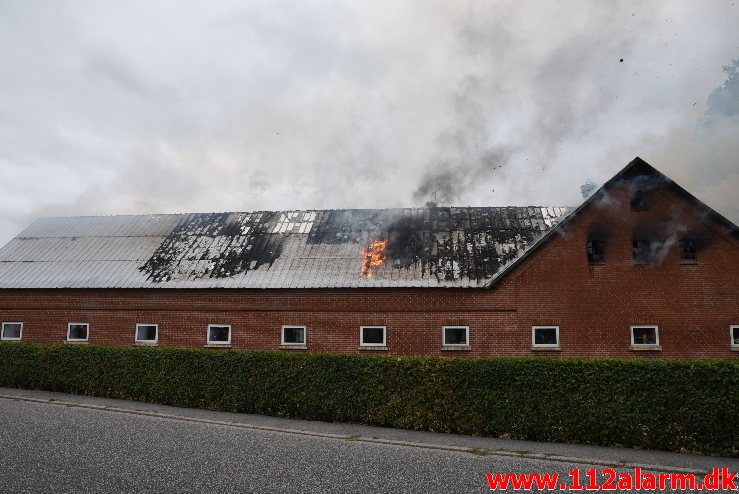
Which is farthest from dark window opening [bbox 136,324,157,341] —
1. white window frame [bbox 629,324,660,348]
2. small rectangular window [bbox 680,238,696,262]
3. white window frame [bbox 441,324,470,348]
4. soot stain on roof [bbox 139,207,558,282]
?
small rectangular window [bbox 680,238,696,262]

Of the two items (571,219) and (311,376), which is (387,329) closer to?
(311,376)

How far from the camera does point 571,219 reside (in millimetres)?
19078

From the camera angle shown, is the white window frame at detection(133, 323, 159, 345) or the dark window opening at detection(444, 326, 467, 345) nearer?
the dark window opening at detection(444, 326, 467, 345)

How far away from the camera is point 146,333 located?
73.7 feet

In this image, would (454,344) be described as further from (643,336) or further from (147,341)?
(147,341)

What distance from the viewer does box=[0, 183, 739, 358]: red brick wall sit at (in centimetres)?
1861

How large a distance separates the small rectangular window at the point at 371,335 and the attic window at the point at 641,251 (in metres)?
9.37

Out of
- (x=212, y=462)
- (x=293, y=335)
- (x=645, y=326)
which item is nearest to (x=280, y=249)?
(x=293, y=335)

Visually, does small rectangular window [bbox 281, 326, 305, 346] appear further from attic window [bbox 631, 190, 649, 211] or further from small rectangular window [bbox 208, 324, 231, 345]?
attic window [bbox 631, 190, 649, 211]

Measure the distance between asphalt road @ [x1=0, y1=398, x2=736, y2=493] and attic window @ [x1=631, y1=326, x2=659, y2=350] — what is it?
951cm

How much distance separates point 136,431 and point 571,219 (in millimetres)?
15061

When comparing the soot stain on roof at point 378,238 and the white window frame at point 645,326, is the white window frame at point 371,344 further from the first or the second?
the white window frame at point 645,326

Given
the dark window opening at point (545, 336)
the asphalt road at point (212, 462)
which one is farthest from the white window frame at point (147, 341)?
the dark window opening at point (545, 336)

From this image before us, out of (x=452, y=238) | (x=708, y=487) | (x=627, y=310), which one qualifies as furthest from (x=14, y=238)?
(x=708, y=487)
